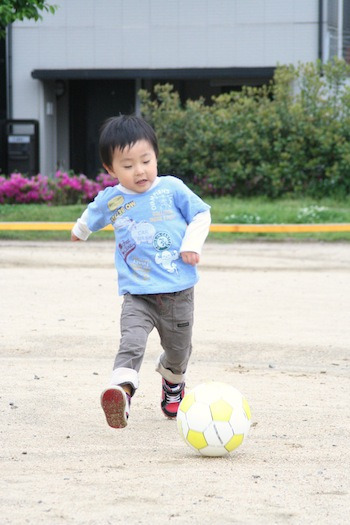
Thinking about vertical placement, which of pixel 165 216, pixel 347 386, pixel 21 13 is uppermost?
pixel 21 13

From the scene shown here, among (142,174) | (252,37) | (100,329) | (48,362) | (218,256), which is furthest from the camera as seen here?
(252,37)

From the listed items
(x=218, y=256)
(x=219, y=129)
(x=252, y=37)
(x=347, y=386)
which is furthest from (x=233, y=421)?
(x=252, y=37)

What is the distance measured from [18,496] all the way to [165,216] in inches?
68.2

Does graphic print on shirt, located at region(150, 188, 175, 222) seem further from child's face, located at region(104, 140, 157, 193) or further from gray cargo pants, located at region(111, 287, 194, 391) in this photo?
gray cargo pants, located at region(111, 287, 194, 391)

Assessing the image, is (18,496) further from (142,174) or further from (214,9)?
(214,9)

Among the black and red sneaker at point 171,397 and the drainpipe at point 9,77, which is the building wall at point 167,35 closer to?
the drainpipe at point 9,77

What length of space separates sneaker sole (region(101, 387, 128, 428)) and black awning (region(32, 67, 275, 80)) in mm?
20982

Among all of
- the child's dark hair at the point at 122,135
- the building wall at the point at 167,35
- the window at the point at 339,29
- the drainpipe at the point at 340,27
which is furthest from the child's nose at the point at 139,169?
the drainpipe at the point at 340,27

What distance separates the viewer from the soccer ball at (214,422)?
197 inches

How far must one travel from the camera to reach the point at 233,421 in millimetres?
5059

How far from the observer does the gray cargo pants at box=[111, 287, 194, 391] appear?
5.26 metres

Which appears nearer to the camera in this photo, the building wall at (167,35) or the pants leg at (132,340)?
the pants leg at (132,340)

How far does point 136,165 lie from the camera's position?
5406mm

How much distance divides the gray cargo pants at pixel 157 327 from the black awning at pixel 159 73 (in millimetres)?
20193
